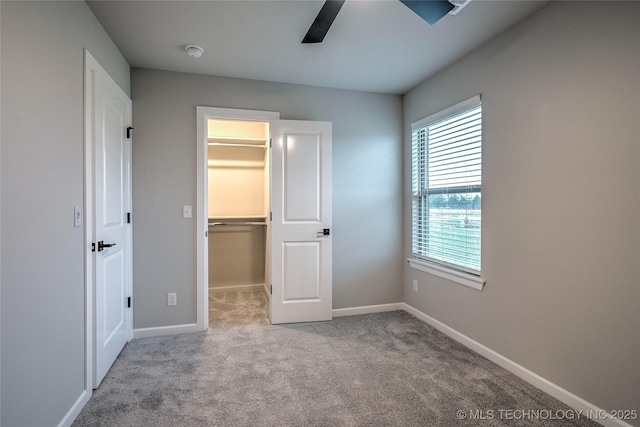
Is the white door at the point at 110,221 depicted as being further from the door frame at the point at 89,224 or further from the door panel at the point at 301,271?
the door panel at the point at 301,271

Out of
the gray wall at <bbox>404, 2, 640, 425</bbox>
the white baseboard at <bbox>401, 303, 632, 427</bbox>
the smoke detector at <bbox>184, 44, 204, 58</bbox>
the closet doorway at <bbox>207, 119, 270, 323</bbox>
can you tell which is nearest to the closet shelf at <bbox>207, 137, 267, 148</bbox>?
the closet doorway at <bbox>207, 119, 270, 323</bbox>

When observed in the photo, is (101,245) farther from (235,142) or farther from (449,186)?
(449,186)

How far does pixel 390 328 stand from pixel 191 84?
3.08m

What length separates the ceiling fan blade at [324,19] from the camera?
1.66 metres

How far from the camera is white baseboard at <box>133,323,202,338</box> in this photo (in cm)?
294

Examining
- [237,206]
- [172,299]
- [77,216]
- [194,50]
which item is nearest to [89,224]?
[77,216]

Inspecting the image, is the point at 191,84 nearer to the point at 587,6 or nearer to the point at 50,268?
the point at 50,268

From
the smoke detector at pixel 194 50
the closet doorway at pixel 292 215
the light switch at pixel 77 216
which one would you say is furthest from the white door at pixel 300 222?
the light switch at pixel 77 216

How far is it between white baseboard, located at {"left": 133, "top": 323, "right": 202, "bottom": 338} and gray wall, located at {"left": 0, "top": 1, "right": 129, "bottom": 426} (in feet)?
3.51

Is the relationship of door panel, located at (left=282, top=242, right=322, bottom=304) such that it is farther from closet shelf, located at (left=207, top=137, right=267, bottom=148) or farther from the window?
closet shelf, located at (left=207, top=137, right=267, bottom=148)

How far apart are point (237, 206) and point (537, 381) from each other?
3713 mm

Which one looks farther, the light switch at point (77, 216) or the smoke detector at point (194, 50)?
the smoke detector at point (194, 50)

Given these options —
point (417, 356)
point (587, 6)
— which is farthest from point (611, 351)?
point (587, 6)

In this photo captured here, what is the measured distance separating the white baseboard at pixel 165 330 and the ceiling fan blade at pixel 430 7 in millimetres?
3089
